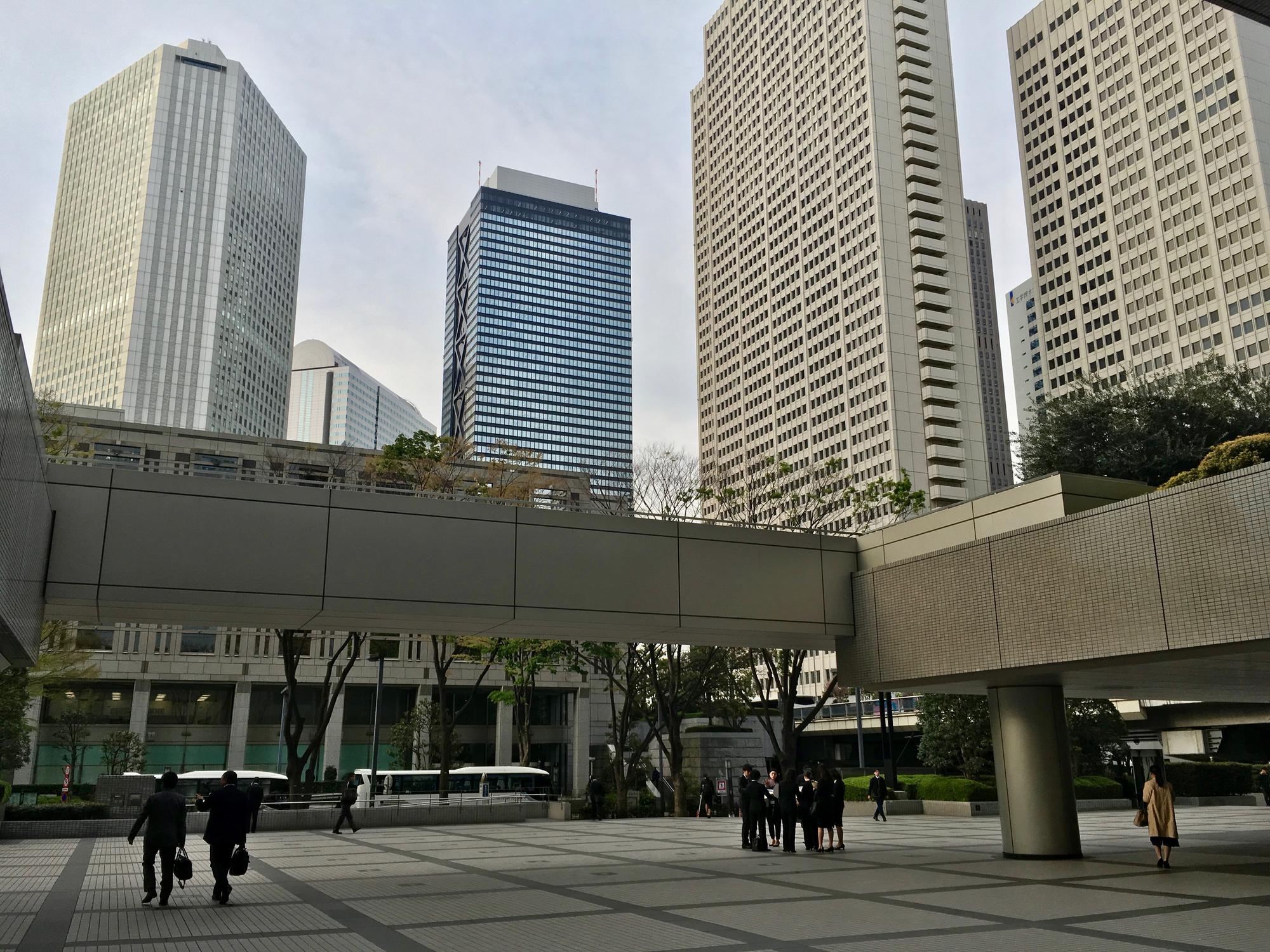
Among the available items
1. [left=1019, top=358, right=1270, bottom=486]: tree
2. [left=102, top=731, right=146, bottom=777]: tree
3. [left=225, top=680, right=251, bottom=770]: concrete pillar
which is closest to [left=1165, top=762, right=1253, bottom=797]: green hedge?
[left=1019, top=358, right=1270, bottom=486]: tree

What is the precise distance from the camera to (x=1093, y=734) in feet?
114

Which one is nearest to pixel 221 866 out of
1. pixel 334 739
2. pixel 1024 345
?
pixel 334 739

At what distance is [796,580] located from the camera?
17.8 m

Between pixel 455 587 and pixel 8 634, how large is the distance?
6329 mm

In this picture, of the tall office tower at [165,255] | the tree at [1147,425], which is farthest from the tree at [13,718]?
the tall office tower at [165,255]

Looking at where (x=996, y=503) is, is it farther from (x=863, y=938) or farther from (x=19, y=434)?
(x=19, y=434)

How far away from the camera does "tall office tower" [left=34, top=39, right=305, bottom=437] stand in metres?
136

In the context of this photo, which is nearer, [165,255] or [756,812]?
[756,812]

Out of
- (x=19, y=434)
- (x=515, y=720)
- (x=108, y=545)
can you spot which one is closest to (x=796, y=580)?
(x=108, y=545)

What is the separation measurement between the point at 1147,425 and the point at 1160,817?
3073 cm

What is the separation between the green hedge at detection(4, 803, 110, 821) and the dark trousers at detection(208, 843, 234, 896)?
1781 cm

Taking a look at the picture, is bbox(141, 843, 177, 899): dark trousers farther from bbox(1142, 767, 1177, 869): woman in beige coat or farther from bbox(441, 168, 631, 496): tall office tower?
bbox(441, 168, 631, 496): tall office tower

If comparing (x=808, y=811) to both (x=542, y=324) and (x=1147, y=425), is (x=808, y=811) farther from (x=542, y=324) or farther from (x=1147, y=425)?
(x=542, y=324)

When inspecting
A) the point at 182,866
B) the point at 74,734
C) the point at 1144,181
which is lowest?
the point at 182,866
